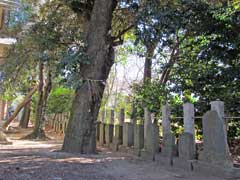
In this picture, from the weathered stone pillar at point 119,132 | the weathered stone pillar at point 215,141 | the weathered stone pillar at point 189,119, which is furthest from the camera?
the weathered stone pillar at point 119,132

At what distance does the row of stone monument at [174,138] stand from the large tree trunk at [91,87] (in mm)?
1311

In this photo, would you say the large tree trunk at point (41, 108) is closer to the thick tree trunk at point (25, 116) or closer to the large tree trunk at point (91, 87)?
the large tree trunk at point (91, 87)

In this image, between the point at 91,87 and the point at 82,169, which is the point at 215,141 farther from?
the point at 91,87

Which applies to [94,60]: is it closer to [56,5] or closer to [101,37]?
[101,37]

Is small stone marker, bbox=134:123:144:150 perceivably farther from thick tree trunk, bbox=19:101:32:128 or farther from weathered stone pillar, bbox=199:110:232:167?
thick tree trunk, bbox=19:101:32:128

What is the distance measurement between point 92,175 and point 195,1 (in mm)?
5574

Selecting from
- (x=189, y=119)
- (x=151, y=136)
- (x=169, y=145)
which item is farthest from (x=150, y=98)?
(x=189, y=119)

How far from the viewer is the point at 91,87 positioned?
8.44 meters

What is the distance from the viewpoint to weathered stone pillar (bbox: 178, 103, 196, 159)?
22.1ft

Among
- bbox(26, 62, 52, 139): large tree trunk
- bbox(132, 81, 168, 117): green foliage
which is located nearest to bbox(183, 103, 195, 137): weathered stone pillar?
bbox(132, 81, 168, 117): green foliage

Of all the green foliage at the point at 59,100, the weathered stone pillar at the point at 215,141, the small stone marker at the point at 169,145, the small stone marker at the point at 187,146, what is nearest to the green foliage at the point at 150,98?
the small stone marker at the point at 169,145

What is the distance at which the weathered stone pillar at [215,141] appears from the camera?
19.3 feet

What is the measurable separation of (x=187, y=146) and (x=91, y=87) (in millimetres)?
3004

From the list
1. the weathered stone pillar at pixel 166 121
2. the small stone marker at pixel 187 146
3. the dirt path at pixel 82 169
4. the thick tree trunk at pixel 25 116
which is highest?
the thick tree trunk at pixel 25 116
